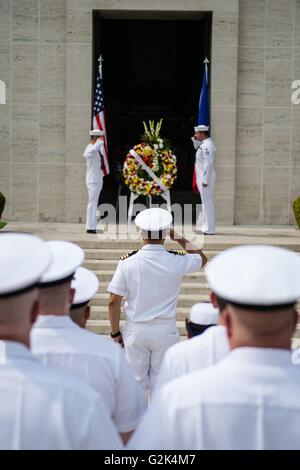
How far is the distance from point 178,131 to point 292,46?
457cm

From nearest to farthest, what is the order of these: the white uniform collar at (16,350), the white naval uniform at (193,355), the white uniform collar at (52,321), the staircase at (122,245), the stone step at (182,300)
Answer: the white uniform collar at (16,350) < the white uniform collar at (52,321) < the white naval uniform at (193,355) < the staircase at (122,245) < the stone step at (182,300)

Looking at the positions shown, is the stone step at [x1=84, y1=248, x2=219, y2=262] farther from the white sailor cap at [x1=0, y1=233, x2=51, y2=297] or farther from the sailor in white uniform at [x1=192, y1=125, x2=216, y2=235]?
the white sailor cap at [x1=0, y1=233, x2=51, y2=297]

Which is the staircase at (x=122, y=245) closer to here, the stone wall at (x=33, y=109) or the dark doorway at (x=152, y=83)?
the stone wall at (x=33, y=109)

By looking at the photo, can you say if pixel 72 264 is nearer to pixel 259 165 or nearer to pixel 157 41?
pixel 259 165

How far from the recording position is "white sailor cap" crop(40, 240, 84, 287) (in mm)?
3074

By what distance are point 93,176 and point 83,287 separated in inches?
414

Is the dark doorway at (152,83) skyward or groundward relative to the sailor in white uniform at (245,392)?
skyward

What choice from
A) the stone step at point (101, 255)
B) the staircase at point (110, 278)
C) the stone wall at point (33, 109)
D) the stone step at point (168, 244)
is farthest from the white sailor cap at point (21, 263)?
A: the stone wall at point (33, 109)

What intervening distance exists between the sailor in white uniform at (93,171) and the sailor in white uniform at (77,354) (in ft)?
35.4

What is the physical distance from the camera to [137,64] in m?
21.8

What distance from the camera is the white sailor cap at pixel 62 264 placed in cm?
307

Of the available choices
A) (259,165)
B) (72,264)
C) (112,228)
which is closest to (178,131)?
(259,165)

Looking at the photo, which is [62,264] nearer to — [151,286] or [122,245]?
[151,286]

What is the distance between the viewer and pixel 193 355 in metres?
3.50
